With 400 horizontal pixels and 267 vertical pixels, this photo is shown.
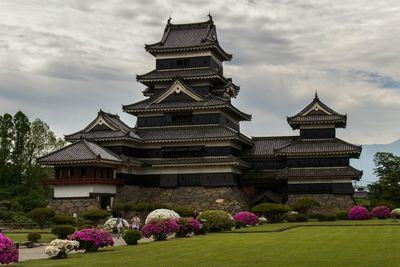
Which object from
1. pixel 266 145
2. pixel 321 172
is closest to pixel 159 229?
pixel 321 172

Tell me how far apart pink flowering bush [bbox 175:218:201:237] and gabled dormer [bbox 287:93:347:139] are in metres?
28.5

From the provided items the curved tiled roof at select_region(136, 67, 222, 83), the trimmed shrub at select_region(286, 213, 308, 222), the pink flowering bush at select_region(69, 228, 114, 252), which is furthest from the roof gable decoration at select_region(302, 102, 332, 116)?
the pink flowering bush at select_region(69, 228, 114, 252)

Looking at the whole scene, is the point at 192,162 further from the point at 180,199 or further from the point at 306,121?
the point at 306,121

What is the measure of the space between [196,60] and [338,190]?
21.3m

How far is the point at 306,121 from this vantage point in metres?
66.6

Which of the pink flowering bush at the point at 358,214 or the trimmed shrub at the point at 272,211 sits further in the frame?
the pink flowering bush at the point at 358,214

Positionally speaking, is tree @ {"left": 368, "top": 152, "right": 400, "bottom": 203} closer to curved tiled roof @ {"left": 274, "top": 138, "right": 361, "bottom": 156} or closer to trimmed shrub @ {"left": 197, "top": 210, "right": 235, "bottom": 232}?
curved tiled roof @ {"left": 274, "top": 138, "right": 361, "bottom": 156}

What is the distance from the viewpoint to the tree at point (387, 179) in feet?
230

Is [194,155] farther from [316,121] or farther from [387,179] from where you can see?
[387,179]

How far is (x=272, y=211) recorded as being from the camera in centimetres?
5534

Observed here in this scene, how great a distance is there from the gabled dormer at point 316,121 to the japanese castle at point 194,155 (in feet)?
0.35

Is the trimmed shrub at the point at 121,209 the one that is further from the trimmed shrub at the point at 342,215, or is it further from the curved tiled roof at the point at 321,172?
the trimmed shrub at the point at 342,215

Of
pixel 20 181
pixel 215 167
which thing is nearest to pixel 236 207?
pixel 215 167

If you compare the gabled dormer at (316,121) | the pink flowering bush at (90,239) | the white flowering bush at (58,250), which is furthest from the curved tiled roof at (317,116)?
the white flowering bush at (58,250)
